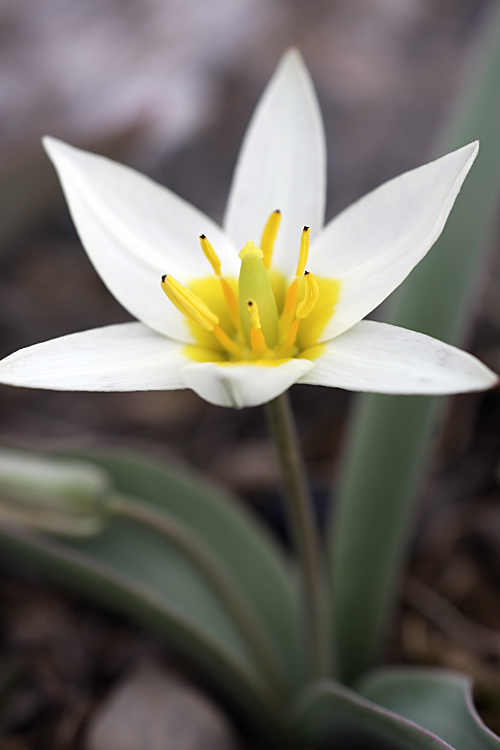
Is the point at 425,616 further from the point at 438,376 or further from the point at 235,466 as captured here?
the point at 438,376

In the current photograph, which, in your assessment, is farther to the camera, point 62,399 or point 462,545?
point 62,399

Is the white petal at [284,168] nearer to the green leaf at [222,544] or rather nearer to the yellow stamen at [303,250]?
the yellow stamen at [303,250]

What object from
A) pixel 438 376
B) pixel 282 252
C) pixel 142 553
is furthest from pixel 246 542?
pixel 438 376

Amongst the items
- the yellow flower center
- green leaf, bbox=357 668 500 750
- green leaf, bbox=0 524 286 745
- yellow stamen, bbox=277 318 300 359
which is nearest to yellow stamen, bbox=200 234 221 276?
the yellow flower center

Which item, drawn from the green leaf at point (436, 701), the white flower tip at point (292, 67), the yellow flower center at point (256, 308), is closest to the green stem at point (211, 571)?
the green leaf at point (436, 701)

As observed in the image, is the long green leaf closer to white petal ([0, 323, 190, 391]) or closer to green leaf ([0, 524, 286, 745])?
green leaf ([0, 524, 286, 745])

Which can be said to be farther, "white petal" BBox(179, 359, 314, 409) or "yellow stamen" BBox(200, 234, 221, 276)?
"yellow stamen" BBox(200, 234, 221, 276)

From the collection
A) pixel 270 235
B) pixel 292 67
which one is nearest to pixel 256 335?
pixel 270 235
